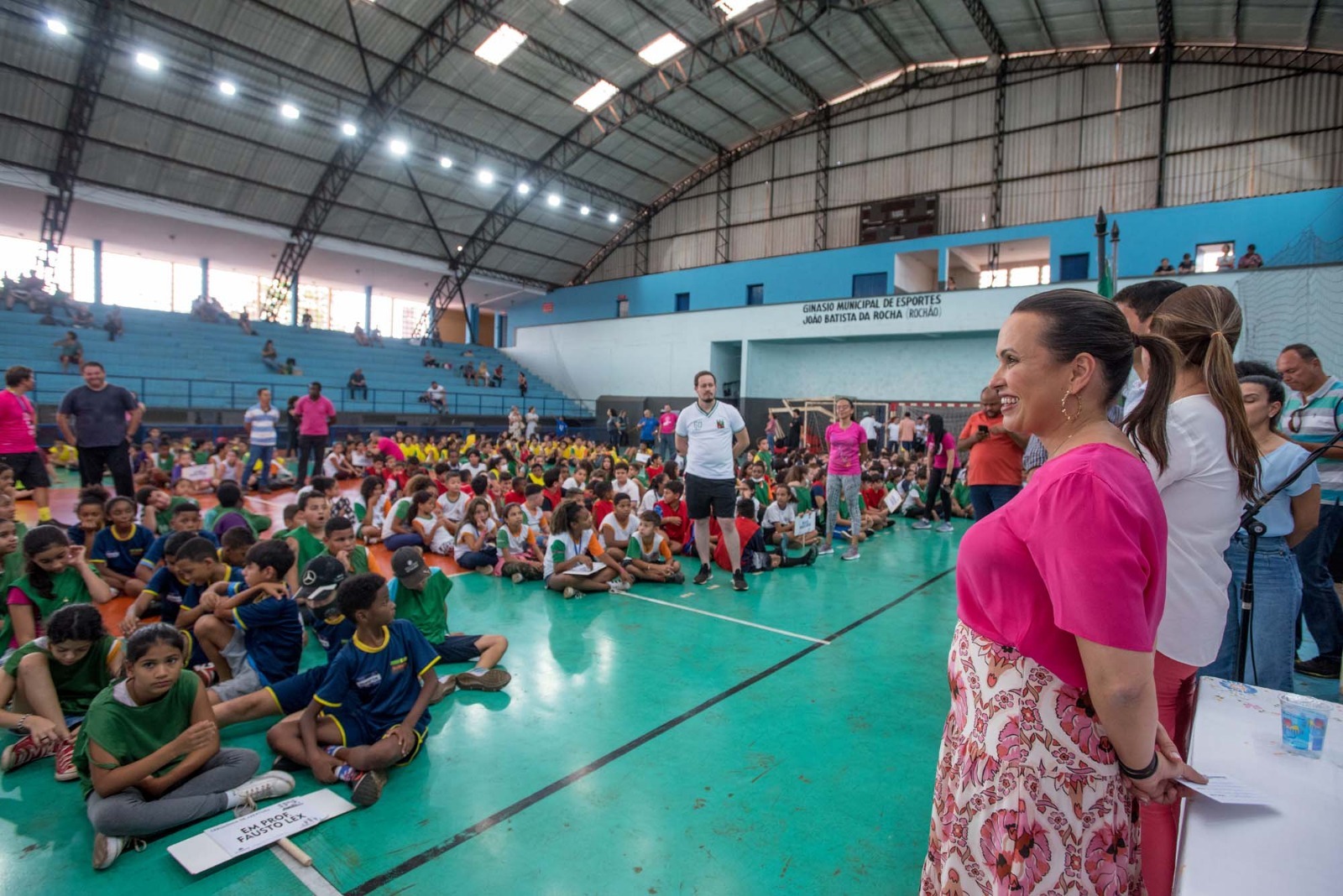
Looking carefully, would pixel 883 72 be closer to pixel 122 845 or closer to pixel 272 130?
pixel 272 130

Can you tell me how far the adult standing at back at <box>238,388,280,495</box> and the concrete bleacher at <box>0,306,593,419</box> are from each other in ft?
24.3

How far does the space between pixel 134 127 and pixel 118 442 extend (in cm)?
1587

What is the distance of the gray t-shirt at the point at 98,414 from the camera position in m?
6.08

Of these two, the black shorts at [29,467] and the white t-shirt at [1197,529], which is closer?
the white t-shirt at [1197,529]

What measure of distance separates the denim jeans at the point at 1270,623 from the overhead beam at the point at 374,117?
18.5 m

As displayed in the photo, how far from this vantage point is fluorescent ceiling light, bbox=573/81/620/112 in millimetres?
19828

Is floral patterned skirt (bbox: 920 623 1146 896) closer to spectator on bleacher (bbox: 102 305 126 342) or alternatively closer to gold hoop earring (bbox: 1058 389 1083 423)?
gold hoop earring (bbox: 1058 389 1083 423)

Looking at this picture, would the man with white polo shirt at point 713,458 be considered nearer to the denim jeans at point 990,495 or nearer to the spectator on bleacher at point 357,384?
the denim jeans at point 990,495

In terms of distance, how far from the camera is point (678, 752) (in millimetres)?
3051

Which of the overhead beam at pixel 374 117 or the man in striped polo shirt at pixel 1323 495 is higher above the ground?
the overhead beam at pixel 374 117

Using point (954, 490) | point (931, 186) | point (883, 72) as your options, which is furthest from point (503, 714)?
point (883, 72)

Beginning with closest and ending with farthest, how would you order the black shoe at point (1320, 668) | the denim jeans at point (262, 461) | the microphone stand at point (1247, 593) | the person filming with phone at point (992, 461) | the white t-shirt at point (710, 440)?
the microphone stand at point (1247, 593), the black shoe at point (1320, 668), the person filming with phone at point (992, 461), the white t-shirt at point (710, 440), the denim jeans at point (262, 461)

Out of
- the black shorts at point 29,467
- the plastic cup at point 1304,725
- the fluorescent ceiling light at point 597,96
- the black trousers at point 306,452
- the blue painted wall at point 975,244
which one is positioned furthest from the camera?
the fluorescent ceiling light at point 597,96

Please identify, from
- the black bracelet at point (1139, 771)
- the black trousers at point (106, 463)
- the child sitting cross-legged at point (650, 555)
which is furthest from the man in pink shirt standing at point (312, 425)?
the black bracelet at point (1139, 771)
